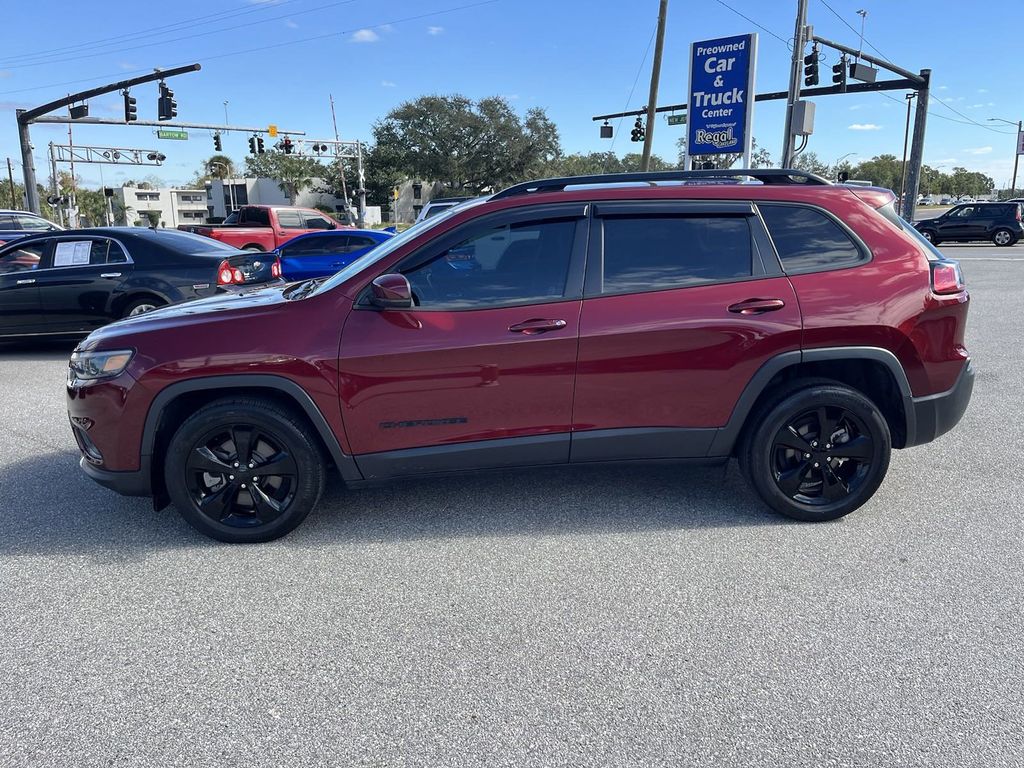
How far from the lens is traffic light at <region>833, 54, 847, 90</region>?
25.7 m

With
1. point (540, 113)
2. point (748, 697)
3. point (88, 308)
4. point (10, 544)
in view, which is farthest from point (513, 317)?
point (540, 113)

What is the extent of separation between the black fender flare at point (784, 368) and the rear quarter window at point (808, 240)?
1.45 feet

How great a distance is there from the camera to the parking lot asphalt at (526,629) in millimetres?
2354

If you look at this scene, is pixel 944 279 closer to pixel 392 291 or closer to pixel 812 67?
pixel 392 291

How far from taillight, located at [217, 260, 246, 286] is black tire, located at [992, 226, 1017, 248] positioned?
3006 centimetres

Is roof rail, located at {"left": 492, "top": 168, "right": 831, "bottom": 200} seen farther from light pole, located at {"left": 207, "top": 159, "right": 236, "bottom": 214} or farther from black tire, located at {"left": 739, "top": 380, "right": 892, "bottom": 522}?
light pole, located at {"left": 207, "top": 159, "right": 236, "bottom": 214}

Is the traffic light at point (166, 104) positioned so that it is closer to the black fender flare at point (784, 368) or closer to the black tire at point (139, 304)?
the black tire at point (139, 304)

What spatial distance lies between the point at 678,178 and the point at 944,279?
4.87 feet

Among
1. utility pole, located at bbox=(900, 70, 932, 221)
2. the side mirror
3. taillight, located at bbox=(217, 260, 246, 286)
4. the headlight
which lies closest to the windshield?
the side mirror

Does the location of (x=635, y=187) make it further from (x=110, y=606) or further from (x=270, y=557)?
(x=110, y=606)

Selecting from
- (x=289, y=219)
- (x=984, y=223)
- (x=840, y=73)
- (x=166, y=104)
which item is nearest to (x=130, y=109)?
(x=166, y=104)

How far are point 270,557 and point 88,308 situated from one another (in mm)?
6374

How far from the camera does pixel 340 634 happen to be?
9.68ft

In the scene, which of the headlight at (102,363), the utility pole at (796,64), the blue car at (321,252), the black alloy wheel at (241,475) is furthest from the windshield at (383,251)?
the utility pole at (796,64)
